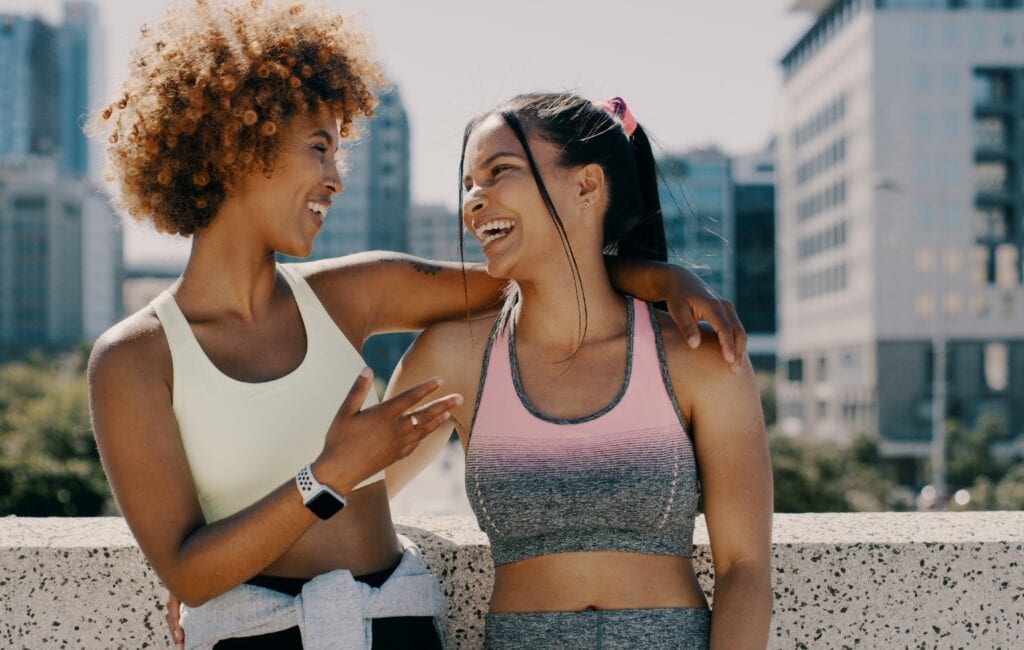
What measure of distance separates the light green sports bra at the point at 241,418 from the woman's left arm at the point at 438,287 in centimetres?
34

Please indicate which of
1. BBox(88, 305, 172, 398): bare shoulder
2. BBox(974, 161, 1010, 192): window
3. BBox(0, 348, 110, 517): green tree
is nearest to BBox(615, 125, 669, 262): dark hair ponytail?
BBox(88, 305, 172, 398): bare shoulder

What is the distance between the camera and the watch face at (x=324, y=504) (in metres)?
2.10

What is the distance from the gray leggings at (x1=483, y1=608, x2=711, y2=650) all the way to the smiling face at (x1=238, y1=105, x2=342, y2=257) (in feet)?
3.27

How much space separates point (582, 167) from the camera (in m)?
2.76

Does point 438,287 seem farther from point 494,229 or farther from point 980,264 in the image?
point 980,264

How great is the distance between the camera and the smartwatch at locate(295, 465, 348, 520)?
82.7 inches

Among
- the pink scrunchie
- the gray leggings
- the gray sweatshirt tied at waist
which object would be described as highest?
the pink scrunchie

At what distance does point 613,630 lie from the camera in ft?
7.96

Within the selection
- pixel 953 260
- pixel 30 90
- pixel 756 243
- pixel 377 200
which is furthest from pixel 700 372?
pixel 30 90

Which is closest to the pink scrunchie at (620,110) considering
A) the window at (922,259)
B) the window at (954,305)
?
the window at (922,259)

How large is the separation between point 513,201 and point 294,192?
512 mm

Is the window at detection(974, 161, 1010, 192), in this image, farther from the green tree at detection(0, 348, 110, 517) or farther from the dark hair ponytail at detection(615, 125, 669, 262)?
the dark hair ponytail at detection(615, 125, 669, 262)

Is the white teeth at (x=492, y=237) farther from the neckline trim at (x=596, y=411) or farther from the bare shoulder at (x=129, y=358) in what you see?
the bare shoulder at (x=129, y=358)

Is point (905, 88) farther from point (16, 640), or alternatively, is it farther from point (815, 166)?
point (16, 640)
